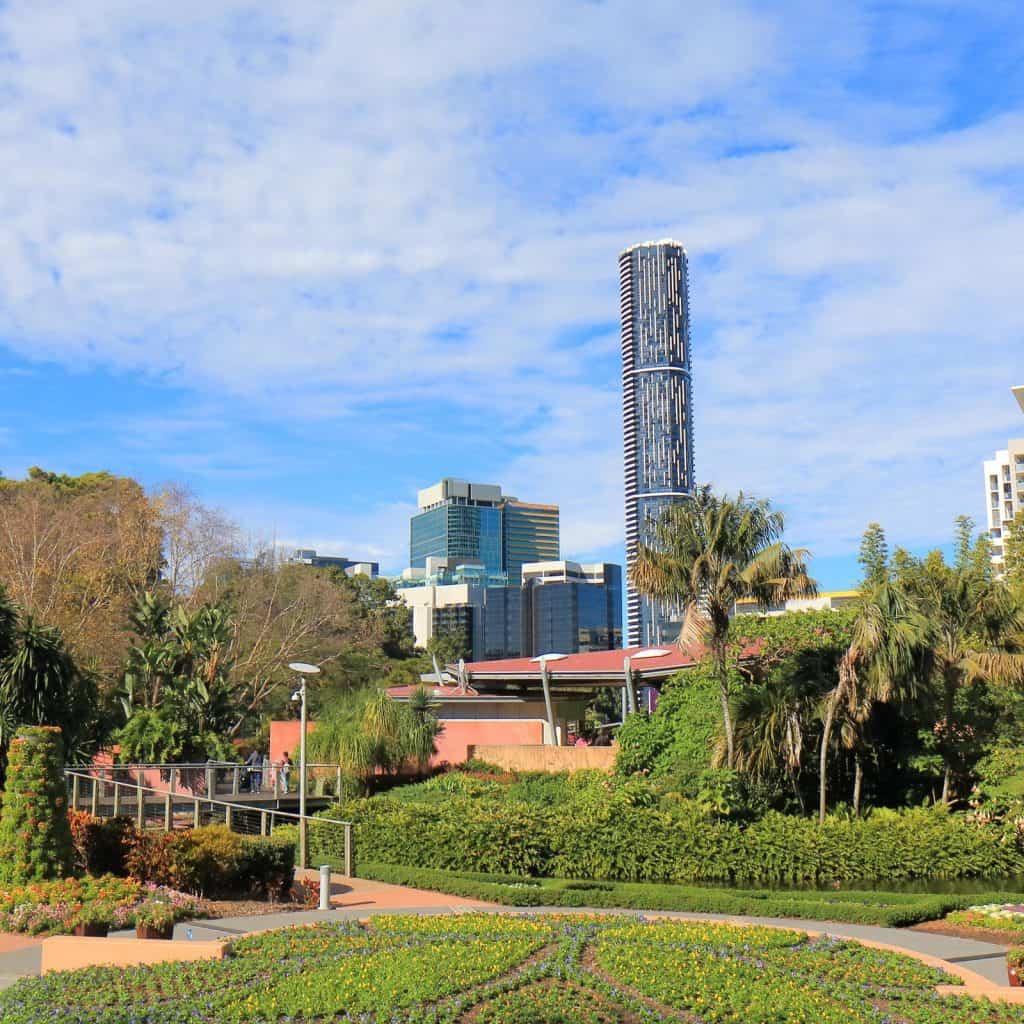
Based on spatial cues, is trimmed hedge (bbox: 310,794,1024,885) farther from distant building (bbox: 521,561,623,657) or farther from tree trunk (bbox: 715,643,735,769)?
distant building (bbox: 521,561,623,657)

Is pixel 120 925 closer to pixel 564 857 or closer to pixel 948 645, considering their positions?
pixel 564 857

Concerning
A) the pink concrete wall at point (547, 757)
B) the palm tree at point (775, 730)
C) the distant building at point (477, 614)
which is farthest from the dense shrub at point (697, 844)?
the distant building at point (477, 614)

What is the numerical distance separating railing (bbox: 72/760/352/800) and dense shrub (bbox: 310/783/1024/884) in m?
6.00

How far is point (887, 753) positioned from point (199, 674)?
22.3 metres

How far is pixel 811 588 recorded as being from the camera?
2375cm

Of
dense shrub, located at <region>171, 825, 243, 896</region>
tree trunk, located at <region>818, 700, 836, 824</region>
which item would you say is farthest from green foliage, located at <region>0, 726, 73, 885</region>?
tree trunk, located at <region>818, 700, 836, 824</region>

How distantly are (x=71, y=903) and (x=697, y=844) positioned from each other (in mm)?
11837

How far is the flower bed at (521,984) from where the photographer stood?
912 cm

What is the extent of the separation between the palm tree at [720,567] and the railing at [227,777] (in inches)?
463

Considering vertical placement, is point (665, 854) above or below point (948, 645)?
below

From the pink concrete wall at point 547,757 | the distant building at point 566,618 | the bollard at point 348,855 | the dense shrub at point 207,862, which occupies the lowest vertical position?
the bollard at point 348,855

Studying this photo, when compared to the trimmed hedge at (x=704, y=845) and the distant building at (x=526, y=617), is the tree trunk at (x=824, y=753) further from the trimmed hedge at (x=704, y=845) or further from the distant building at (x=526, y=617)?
the distant building at (x=526, y=617)

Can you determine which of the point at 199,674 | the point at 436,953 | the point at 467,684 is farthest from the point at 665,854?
the point at 199,674

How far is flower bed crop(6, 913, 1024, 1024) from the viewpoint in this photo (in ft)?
29.9
